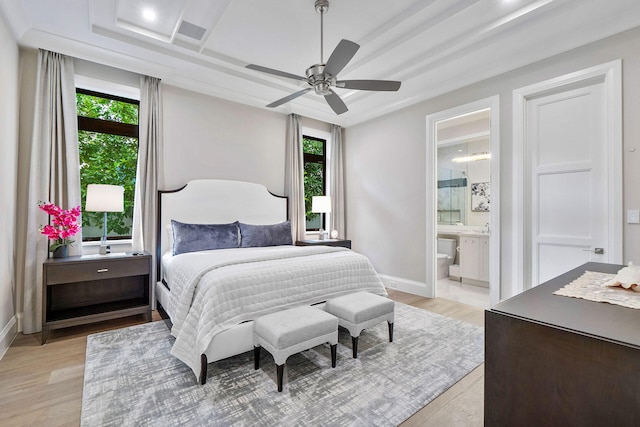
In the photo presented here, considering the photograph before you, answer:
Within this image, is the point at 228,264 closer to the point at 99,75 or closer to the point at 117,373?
the point at 117,373

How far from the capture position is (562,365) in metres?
0.88

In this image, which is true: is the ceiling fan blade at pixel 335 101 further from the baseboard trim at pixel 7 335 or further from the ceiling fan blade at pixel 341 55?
the baseboard trim at pixel 7 335

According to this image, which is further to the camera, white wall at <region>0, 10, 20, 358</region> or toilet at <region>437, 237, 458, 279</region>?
toilet at <region>437, 237, 458, 279</region>

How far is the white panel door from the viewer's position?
2810 millimetres

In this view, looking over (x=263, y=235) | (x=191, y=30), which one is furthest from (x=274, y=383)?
(x=191, y=30)

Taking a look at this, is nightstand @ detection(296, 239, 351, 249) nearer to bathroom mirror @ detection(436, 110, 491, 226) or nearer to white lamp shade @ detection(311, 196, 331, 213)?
white lamp shade @ detection(311, 196, 331, 213)

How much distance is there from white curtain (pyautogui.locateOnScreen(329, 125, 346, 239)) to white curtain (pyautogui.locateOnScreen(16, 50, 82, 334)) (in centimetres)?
360

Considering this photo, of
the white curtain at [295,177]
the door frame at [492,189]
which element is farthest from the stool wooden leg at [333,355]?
the white curtain at [295,177]

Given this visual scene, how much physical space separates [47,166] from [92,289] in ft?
4.41

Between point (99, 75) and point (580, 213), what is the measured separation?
5242 millimetres

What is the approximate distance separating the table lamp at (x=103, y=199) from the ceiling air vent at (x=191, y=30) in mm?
1704

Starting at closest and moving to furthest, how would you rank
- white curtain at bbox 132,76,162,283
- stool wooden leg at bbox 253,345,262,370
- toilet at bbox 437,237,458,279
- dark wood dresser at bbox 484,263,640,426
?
1. dark wood dresser at bbox 484,263,640,426
2. stool wooden leg at bbox 253,345,262,370
3. white curtain at bbox 132,76,162,283
4. toilet at bbox 437,237,458,279

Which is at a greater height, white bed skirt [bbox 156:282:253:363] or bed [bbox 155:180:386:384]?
bed [bbox 155:180:386:384]

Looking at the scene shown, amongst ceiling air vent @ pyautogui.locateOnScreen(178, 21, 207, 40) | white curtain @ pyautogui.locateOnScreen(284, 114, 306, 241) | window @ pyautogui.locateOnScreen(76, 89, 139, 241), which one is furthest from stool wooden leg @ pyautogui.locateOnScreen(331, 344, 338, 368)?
ceiling air vent @ pyautogui.locateOnScreen(178, 21, 207, 40)
